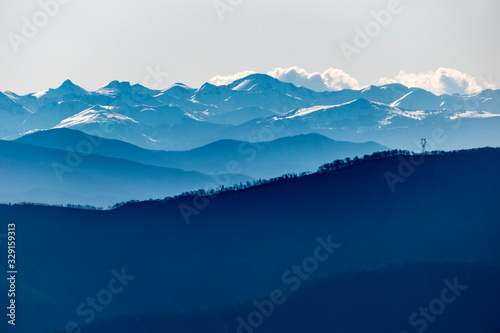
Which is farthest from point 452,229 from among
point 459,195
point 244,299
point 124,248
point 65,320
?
point 65,320

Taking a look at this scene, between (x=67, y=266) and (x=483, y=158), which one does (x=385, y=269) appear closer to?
(x=483, y=158)

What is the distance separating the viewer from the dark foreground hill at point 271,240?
15275cm

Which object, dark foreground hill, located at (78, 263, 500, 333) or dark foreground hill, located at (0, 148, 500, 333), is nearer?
dark foreground hill, located at (78, 263, 500, 333)

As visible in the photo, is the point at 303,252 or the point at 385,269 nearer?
the point at 385,269

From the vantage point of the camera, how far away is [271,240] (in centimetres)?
16412

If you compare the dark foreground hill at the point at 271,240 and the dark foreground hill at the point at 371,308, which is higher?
the dark foreground hill at the point at 271,240

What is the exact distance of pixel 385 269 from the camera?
151 meters

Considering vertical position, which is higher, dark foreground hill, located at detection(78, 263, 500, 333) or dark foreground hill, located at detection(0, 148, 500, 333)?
dark foreground hill, located at detection(0, 148, 500, 333)

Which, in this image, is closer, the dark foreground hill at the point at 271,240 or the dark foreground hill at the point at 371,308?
the dark foreground hill at the point at 371,308

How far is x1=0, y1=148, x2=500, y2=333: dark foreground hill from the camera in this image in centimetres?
15275

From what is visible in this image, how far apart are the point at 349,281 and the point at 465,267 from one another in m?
24.2

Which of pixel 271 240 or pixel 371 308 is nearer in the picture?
pixel 371 308

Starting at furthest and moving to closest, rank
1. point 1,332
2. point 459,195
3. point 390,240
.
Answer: point 459,195 → point 390,240 → point 1,332

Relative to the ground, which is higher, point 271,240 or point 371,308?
point 271,240
